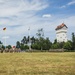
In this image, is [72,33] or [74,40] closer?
[74,40]

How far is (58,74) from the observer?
12094mm

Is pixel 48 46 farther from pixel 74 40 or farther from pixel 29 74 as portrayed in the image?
pixel 29 74

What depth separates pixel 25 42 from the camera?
193 m

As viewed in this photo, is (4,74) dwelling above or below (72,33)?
below

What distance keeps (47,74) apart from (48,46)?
12252 centimetres

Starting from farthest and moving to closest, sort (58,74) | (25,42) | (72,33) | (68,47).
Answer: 1. (25,42)
2. (72,33)
3. (68,47)
4. (58,74)

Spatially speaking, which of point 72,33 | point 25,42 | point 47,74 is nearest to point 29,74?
point 47,74

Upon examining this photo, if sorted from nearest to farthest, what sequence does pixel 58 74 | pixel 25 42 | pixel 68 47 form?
1. pixel 58 74
2. pixel 68 47
3. pixel 25 42

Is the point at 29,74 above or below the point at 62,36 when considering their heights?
below

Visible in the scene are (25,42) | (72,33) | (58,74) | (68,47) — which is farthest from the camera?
(25,42)

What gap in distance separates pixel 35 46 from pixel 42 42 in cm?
974

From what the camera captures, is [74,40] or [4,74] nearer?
[4,74]

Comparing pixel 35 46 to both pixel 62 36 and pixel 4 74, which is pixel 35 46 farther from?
pixel 4 74

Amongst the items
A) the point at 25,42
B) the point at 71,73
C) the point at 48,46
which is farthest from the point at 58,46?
the point at 71,73
